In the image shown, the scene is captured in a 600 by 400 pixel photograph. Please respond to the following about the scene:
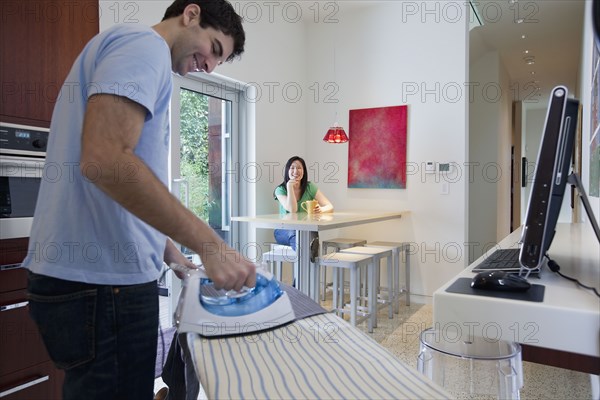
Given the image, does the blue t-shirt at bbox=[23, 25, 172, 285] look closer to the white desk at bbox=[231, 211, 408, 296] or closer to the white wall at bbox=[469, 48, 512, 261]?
the white desk at bbox=[231, 211, 408, 296]

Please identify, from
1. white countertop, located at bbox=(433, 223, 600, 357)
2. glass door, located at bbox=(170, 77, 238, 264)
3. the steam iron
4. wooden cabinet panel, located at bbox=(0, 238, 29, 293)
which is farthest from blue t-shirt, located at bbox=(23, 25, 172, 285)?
glass door, located at bbox=(170, 77, 238, 264)

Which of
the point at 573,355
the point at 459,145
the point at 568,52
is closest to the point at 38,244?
the point at 573,355

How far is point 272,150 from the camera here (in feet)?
13.8

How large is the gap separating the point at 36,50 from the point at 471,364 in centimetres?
218

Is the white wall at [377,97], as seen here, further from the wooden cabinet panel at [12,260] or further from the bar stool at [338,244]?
the wooden cabinet panel at [12,260]

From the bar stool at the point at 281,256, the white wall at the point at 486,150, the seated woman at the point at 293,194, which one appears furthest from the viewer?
the white wall at the point at 486,150

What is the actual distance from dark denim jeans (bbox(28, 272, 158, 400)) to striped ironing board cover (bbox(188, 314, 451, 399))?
0.48 ft

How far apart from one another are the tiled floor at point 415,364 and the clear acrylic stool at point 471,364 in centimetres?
24

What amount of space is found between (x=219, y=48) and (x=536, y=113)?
38.0 feet

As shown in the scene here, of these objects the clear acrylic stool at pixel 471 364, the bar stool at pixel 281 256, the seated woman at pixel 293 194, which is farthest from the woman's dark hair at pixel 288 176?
the clear acrylic stool at pixel 471 364

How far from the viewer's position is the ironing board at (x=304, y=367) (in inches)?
26.5

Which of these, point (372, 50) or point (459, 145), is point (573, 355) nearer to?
point (459, 145)

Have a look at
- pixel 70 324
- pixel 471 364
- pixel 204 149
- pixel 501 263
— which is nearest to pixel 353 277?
pixel 471 364

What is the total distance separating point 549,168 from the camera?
886mm
